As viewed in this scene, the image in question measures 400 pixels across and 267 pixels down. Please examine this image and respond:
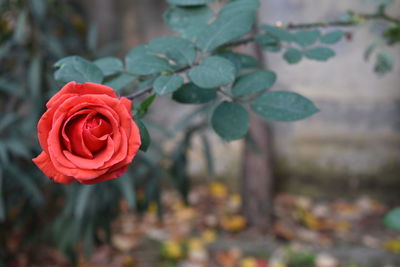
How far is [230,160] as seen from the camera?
123 inches

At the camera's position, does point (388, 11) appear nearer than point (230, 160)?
Yes

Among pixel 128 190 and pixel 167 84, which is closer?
pixel 167 84

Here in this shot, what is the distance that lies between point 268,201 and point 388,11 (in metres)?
1.37

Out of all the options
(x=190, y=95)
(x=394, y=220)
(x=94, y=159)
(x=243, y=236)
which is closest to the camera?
(x=94, y=159)

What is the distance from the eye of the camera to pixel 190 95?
0.81 m

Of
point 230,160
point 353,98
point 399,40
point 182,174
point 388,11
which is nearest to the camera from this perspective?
point 399,40

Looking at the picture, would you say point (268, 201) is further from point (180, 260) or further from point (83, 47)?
point (83, 47)

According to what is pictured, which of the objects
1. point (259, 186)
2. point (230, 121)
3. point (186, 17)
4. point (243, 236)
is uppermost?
point (186, 17)

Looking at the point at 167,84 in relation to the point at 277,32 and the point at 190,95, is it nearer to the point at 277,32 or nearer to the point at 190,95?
the point at 190,95

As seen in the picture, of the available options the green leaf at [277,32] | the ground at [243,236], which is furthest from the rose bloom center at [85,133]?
the ground at [243,236]

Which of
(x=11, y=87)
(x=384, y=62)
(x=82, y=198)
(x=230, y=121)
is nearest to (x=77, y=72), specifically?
(x=230, y=121)

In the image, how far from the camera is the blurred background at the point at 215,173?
219 centimetres

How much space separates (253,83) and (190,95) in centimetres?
13

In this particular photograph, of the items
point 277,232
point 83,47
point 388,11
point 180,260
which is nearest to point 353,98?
point 388,11
